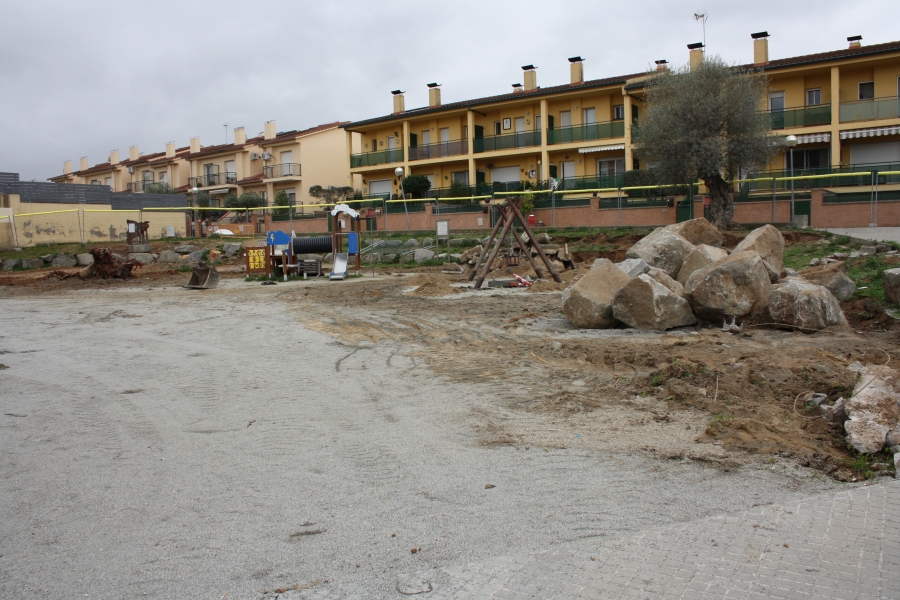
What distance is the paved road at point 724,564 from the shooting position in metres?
3.41

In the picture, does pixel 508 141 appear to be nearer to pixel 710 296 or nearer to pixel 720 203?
pixel 720 203

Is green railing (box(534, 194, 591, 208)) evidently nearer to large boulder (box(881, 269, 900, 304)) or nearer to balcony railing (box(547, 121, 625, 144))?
balcony railing (box(547, 121, 625, 144))

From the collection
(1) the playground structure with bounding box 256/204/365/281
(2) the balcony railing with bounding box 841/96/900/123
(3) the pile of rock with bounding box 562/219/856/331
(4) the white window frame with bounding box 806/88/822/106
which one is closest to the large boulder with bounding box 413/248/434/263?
(1) the playground structure with bounding box 256/204/365/281

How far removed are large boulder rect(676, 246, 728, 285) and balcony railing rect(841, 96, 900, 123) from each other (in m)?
26.9

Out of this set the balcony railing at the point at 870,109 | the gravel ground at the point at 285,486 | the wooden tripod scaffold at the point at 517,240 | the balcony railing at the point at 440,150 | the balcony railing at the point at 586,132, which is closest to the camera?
the gravel ground at the point at 285,486

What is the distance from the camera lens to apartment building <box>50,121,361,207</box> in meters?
56.1

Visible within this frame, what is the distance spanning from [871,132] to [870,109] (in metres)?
1.25

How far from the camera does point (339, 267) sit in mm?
22703

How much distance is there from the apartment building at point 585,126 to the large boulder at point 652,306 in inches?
1034

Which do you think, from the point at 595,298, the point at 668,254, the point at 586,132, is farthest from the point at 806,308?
the point at 586,132

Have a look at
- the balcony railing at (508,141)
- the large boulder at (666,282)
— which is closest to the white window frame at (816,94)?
the balcony railing at (508,141)

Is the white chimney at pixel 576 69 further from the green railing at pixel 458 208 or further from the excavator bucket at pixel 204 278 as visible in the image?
the excavator bucket at pixel 204 278

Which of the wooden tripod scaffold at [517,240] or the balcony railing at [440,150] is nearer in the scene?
the wooden tripod scaffold at [517,240]

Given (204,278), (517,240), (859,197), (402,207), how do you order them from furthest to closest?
(402,207)
(859,197)
(204,278)
(517,240)
